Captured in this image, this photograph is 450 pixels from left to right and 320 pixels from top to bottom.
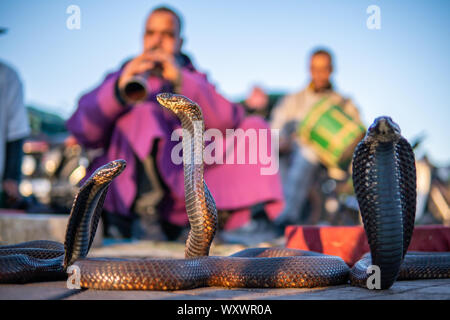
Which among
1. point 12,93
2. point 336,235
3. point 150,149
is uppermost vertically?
point 12,93

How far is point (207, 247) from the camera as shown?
2475 millimetres

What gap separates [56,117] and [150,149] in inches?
396

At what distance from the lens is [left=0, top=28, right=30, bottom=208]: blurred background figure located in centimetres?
555

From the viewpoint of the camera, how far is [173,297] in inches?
76.5

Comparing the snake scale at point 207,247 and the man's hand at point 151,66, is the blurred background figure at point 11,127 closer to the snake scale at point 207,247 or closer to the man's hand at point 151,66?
the man's hand at point 151,66

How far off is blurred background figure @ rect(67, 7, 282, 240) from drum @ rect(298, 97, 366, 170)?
65 centimetres

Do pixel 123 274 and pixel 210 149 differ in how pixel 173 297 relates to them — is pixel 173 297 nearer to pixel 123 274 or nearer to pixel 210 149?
pixel 123 274

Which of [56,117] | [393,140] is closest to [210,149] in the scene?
[393,140]

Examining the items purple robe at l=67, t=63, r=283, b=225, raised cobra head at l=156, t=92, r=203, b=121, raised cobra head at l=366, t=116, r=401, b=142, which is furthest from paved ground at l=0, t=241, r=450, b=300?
purple robe at l=67, t=63, r=283, b=225

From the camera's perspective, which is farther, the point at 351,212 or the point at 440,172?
the point at 440,172

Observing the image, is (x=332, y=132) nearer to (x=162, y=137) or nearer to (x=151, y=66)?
(x=162, y=137)

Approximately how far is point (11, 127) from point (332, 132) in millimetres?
3267

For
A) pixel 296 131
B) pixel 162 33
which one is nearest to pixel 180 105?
pixel 162 33

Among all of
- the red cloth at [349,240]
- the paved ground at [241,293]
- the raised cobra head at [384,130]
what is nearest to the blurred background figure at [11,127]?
the red cloth at [349,240]
